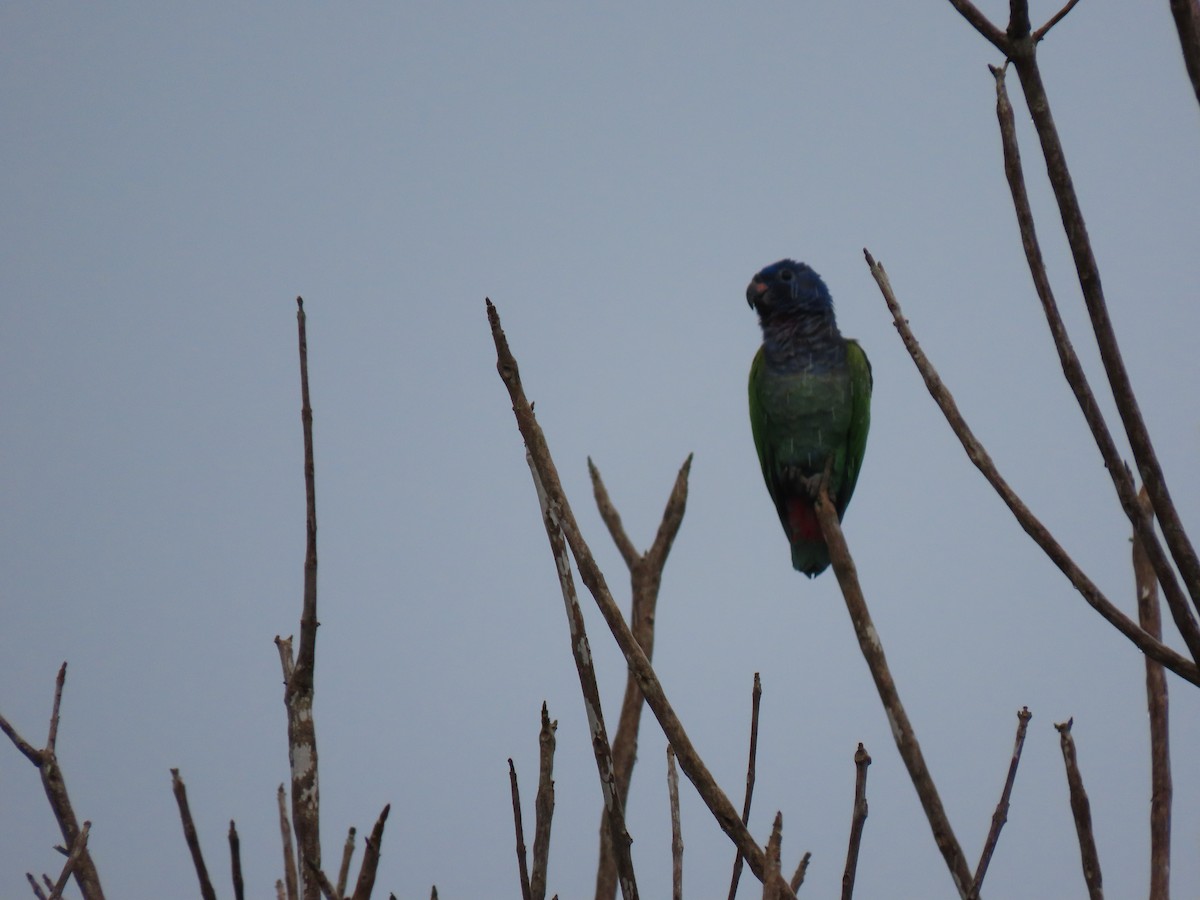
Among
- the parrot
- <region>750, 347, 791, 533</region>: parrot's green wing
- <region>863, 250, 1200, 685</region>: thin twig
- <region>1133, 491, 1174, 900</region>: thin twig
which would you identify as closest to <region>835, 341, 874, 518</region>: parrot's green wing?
the parrot

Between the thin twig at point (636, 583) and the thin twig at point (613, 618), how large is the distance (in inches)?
98.8

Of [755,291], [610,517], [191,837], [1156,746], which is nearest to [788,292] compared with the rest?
[755,291]

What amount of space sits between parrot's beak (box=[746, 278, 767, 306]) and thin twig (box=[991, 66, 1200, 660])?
19.5 ft

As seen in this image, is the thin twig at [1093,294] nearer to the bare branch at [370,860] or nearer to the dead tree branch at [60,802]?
the bare branch at [370,860]

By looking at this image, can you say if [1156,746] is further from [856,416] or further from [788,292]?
[788,292]

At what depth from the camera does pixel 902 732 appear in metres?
1.82

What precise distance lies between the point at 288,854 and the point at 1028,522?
5.08ft

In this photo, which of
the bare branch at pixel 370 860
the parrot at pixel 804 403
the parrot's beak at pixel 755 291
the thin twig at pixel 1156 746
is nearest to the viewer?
the bare branch at pixel 370 860

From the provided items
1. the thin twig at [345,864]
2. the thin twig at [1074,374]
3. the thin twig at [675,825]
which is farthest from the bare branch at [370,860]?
the thin twig at [1074,374]

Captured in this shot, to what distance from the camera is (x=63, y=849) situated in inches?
80.4

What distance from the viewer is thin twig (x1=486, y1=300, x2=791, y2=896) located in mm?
1728

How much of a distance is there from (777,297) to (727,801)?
19.9 feet

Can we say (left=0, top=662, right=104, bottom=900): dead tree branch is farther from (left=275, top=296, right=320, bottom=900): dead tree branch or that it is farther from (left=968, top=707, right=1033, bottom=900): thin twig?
(left=968, top=707, right=1033, bottom=900): thin twig

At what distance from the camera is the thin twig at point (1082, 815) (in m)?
1.82
